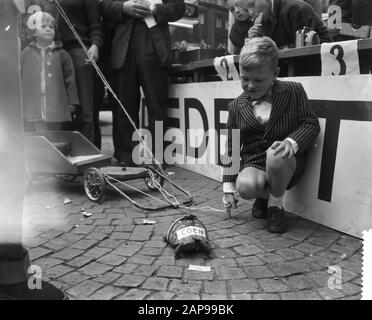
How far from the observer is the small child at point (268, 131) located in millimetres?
2699

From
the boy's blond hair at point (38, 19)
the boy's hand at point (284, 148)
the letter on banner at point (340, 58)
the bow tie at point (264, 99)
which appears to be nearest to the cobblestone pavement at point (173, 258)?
the boy's hand at point (284, 148)

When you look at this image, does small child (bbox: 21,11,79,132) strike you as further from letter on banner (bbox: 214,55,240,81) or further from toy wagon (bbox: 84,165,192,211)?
letter on banner (bbox: 214,55,240,81)

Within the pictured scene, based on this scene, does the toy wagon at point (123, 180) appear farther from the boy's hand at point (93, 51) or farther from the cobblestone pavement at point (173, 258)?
the boy's hand at point (93, 51)

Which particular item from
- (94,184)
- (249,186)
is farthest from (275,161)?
(94,184)

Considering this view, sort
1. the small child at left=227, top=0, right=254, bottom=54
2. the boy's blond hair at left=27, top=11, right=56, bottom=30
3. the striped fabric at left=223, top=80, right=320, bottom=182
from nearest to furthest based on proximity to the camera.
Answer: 1. the striped fabric at left=223, top=80, right=320, bottom=182
2. the boy's blond hair at left=27, top=11, right=56, bottom=30
3. the small child at left=227, top=0, right=254, bottom=54

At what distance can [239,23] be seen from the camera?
4.48m

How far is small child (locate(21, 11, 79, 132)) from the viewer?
4153mm

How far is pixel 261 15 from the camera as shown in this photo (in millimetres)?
3865

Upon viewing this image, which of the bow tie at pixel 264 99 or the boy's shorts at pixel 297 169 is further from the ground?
the bow tie at pixel 264 99

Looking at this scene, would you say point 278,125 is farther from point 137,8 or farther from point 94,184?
point 137,8

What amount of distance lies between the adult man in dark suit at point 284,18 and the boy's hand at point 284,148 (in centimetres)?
161

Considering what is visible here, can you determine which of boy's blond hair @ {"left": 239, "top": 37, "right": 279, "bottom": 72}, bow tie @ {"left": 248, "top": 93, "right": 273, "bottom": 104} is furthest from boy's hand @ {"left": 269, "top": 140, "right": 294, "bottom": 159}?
boy's blond hair @ {"left": 239, "top": 37, "right": 279, "bottom": 72}

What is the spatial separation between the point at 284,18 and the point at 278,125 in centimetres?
158

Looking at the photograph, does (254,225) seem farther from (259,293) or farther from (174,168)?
(174,168)
